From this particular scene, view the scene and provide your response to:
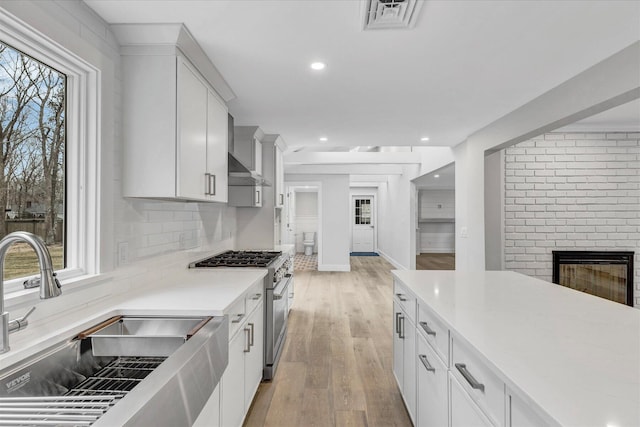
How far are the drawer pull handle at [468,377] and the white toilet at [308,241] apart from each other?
971 cm

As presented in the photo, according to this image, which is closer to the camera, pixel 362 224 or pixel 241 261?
pixel 241 261

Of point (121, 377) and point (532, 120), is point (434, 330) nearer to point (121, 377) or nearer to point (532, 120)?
point (121, 377)

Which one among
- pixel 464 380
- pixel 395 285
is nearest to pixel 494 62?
pixel 395 285

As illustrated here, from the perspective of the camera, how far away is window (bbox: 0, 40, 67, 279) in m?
1.34

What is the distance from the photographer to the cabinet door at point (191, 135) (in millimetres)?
1956

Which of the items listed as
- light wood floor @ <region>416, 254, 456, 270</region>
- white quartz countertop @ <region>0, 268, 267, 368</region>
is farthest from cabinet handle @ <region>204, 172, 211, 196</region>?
light wood floor @ <region>416, 254, 456, 270</region>

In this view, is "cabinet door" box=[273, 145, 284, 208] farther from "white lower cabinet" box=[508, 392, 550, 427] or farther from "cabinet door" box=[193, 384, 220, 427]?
"white lower cabinet" box=[508, 392, 550, 427]

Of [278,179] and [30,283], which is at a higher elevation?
[278,179]

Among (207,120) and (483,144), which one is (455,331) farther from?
(483,144)

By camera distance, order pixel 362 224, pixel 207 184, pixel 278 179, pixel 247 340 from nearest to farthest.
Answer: pixel 247 340, pixel 207 184, pixel 278 179, pixel 362 224

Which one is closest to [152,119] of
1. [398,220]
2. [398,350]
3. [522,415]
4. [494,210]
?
[522,415]

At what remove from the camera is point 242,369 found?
2008mm

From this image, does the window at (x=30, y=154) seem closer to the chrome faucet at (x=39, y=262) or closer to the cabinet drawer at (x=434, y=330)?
the chrome faucet at (x=39, y=262)

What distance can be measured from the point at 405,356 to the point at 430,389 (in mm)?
540
